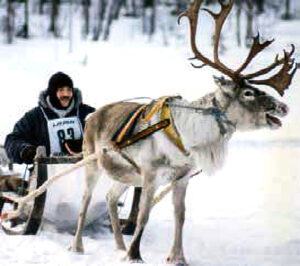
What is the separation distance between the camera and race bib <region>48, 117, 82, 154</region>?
2539mm

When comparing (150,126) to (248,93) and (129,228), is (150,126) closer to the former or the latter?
(248,93)

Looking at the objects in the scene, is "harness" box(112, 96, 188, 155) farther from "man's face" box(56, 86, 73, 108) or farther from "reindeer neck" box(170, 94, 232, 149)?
"man's face" box(56, 86, 73, 108)

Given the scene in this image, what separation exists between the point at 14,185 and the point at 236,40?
1148 mm

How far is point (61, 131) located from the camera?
254 centimetres

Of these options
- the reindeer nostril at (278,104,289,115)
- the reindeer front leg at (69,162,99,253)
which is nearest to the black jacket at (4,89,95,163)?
the reindeer front leg at (69,162,99,253)

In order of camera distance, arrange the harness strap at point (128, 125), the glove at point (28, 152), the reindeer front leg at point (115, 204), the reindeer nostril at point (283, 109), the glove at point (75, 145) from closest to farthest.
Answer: the reindeer nostril at point (283, 109) → the harness strap at point (128, 125) → the reindeer front leg at point (115, 204) → the glove at point (28, 152) → the glove at point (75, 145)

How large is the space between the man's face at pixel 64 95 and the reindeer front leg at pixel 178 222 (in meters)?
0.52

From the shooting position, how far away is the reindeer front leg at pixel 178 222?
7.04 feet

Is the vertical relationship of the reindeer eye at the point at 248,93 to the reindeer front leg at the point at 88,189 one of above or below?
above

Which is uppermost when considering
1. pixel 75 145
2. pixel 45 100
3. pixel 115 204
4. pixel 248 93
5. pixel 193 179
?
pixel 248 93

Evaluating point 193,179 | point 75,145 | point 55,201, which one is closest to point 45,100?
point 75,145

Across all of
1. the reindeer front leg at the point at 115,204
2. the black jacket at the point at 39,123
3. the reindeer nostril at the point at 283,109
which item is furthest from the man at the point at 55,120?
the reindeer nostril at the point at 283,109

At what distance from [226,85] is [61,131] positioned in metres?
0.67

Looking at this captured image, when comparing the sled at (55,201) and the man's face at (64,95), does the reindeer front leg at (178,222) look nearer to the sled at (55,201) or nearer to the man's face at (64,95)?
the sled at (55,201)
